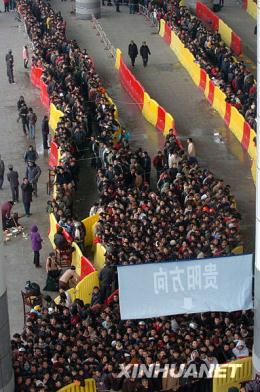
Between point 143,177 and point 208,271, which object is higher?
point 208,271

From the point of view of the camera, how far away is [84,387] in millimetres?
20094

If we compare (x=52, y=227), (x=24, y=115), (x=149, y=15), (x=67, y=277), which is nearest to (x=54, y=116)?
(x=24, y=115)

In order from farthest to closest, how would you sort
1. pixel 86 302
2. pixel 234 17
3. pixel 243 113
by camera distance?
pixel 234 17 < pixel 243 113 < pixel 86 302

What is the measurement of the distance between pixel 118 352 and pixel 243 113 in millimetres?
15673

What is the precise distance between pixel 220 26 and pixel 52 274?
23.9m

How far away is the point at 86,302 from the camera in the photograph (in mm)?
24438

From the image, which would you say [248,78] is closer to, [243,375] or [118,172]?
[118,172]

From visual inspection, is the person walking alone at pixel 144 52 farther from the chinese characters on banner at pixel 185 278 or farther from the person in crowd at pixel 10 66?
the chinese characters on banner at pixel 185 278

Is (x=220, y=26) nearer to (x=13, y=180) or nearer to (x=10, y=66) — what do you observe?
(x=10, y=66)

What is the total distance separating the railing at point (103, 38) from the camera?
4509 centimetres

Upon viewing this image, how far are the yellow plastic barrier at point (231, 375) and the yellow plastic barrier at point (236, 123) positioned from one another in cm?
1471

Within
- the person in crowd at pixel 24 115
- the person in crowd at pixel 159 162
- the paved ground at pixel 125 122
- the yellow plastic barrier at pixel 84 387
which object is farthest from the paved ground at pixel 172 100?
the yellow plastic barrier at pixel 84 387

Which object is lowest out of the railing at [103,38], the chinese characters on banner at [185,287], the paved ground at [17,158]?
the paved ground at [17,158]

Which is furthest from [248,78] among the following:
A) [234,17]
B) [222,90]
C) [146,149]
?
[234,17]
